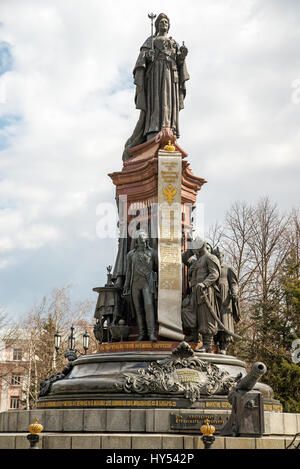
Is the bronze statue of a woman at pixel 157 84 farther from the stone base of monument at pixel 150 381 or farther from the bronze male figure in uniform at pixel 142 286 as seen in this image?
the stone base of monument at pixel 150 381

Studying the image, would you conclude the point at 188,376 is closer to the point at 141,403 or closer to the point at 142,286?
the point at 141,403

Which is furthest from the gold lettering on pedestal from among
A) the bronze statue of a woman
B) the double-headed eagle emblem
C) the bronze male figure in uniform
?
the bronze statue of a woman

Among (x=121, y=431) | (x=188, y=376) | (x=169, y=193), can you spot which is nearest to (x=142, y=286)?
(x=169, y=193)

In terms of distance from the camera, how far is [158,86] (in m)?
19.0

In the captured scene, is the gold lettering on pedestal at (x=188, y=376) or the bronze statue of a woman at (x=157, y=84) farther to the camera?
the bronze statue of a woman at (x=157, y=84)

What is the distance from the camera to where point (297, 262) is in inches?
1375

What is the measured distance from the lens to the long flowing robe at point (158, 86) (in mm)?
18859

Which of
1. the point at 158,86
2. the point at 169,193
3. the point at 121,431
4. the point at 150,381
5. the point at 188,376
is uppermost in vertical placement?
the point at 158,86

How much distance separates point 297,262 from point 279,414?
21.7 m

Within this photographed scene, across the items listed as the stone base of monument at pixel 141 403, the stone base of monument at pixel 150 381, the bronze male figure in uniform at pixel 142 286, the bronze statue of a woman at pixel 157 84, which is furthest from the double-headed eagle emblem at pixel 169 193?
the stone base of monument at pixel 150 381

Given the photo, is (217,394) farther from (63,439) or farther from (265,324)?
(265,324)

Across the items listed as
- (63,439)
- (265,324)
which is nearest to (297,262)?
(265,324)

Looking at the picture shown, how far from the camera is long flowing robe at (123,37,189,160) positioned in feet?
61.9

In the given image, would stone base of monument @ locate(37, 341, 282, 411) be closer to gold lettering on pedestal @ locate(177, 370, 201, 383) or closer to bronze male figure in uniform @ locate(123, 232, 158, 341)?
gold lettering on pedestal @ locate(177, 370, 201, 383)
